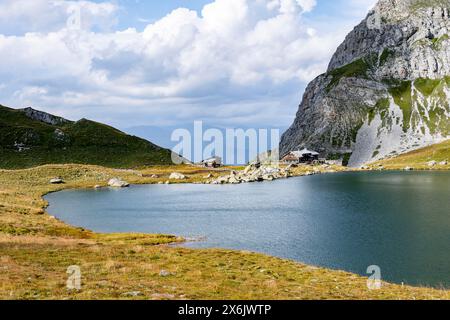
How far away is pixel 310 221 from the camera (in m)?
87.1

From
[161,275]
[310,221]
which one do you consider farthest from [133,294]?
[310,221]

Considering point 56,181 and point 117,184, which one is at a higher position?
point 56,181

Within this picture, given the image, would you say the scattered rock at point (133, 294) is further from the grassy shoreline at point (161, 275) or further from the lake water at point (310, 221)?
the lake water at point (310, 221)

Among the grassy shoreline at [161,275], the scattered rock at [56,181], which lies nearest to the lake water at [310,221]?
the grassy shoreline at [161,275]

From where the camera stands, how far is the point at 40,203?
117m

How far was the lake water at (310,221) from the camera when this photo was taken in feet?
186

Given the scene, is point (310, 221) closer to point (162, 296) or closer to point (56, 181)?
point (162, 296)

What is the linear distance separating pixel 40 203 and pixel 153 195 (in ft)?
134

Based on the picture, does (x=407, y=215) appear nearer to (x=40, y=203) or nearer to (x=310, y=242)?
(x=310, y=242)

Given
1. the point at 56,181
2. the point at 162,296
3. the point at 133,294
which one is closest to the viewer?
the point at 133,294

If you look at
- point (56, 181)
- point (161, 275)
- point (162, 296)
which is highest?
point (56, 181)

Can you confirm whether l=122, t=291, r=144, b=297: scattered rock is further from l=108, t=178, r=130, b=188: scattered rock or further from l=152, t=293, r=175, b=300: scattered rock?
l=108, t=178, r=130, b=188: scattered rock
